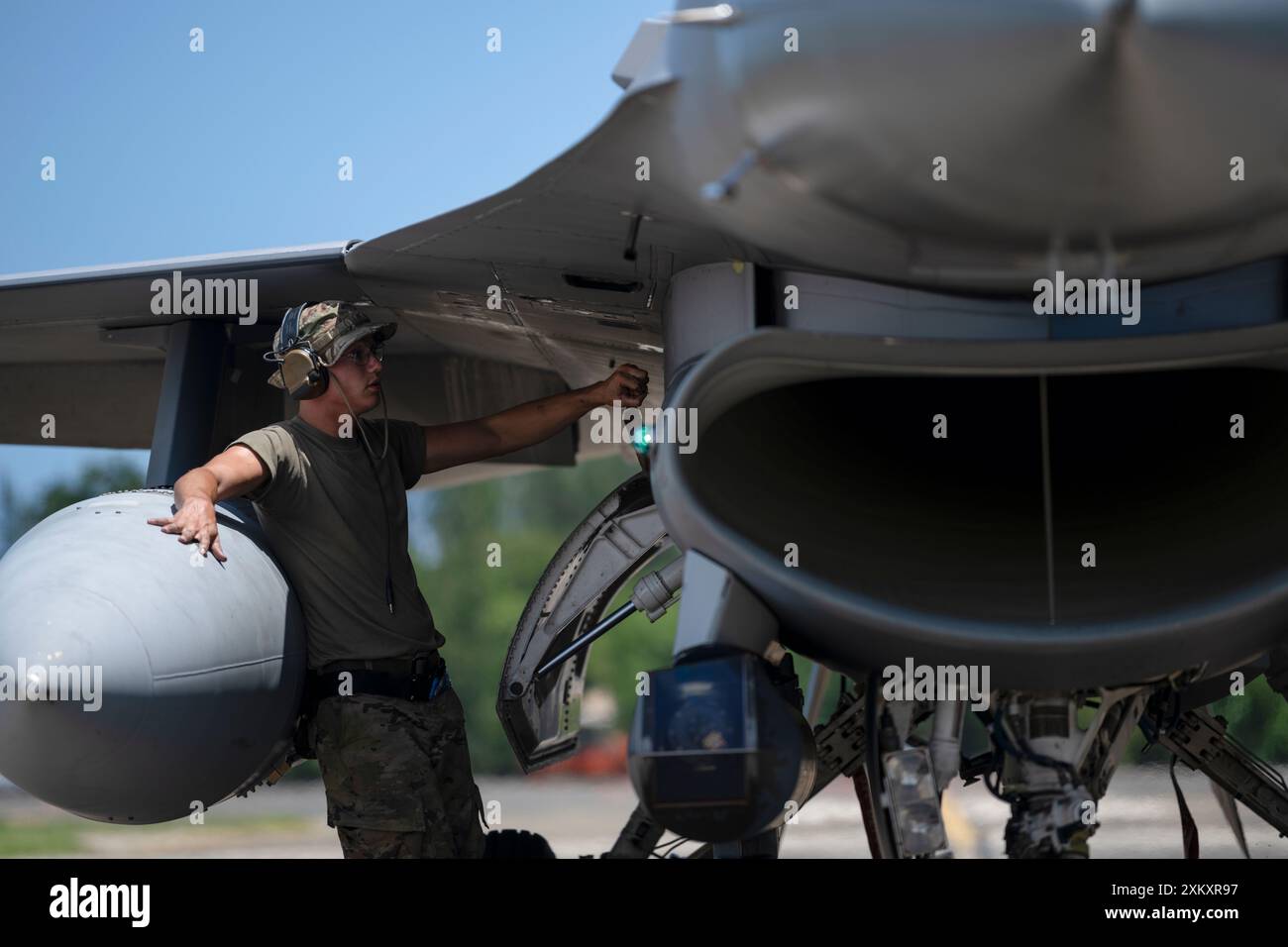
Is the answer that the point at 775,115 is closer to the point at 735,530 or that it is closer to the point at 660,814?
the point at 735,530

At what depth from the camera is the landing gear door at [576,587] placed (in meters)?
5.32

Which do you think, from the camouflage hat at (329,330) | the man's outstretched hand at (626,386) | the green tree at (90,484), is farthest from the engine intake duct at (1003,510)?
the green tree at (90,484)

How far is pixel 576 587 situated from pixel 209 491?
154 cm

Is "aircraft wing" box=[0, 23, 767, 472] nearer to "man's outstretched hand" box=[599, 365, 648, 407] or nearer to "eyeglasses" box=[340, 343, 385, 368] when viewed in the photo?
"man's outstretched hand" box=[599, 365, 648, 407]

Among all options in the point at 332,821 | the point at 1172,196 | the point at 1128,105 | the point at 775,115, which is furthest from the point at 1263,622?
the point at 332,821

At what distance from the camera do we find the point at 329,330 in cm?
480

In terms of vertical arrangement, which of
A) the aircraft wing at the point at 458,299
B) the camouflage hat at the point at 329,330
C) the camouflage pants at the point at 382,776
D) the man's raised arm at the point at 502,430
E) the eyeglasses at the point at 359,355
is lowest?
the camouflage pants at the point at 382,776

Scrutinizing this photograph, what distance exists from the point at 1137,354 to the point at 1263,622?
2.63 feet

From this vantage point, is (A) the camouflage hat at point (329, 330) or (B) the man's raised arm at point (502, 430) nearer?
(A) the camouflage hat at point (329, 330)

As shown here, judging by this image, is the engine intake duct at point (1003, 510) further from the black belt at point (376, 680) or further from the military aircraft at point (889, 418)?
the black belt at point (376, 680)

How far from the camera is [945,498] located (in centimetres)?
427

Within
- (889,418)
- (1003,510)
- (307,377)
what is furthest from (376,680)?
(1003,510)

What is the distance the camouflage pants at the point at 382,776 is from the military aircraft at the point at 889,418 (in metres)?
0.17

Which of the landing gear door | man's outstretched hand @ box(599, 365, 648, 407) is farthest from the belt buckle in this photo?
man's outstretched hand @ box(599, 365, 648, 407)
